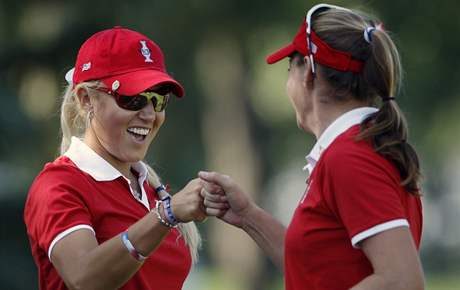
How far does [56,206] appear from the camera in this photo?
4.16 metres

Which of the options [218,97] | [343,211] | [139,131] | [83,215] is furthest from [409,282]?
[218,97]

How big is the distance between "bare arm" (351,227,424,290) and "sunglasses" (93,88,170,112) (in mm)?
1427

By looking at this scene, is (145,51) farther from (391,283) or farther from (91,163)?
(391,283)

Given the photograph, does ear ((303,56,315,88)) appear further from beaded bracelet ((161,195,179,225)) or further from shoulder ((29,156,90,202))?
shoulder ((29,156,90,202))

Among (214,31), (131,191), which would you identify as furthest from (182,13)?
(131,191)

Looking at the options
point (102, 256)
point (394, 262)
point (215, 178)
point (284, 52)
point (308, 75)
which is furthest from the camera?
point (215, 178)

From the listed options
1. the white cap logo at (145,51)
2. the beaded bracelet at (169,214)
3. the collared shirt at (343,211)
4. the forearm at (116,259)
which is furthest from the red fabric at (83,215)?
the collared shirt at (343,211)

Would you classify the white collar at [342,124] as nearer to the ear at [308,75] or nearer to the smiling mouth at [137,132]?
the ear at [308,75]

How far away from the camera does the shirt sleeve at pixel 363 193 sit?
3.42m

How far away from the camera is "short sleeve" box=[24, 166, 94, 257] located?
4.13m

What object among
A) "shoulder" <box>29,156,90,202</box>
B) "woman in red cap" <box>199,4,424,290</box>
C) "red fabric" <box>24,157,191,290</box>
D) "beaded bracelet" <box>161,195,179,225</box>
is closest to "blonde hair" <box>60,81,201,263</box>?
"red fabric" <box>24,157,191,290</box>

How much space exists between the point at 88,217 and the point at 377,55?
1259 millimetres

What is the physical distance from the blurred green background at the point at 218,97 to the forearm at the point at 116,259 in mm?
9441

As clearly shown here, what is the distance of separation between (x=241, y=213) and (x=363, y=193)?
42.8 inches
